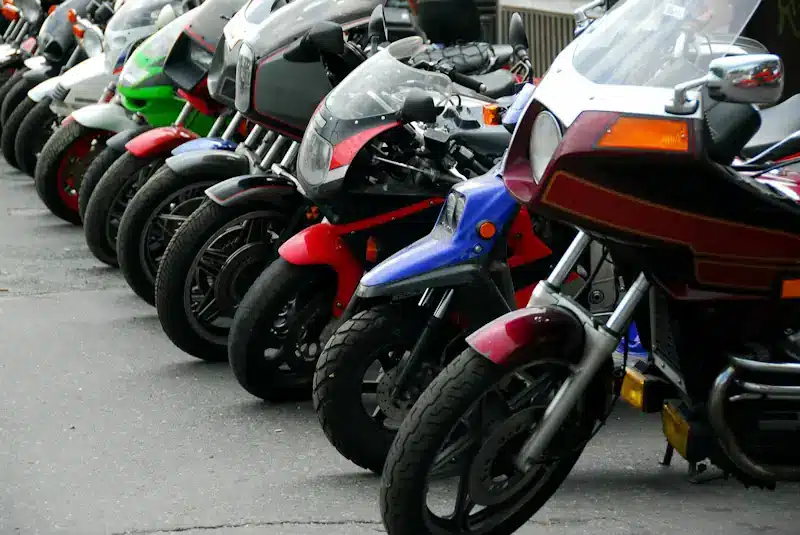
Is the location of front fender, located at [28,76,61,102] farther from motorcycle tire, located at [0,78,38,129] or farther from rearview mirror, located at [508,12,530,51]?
rearview mirror, located at [508,12,530,51]

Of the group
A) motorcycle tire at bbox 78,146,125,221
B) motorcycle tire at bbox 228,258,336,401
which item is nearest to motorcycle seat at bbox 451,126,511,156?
motorcycle tire at bbox 228,258,336,401

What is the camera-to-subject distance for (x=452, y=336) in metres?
5.27

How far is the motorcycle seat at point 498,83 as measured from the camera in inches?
245

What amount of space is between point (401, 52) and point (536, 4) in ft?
21.6

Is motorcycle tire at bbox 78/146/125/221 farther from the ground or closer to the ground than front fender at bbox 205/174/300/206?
closer to the ground

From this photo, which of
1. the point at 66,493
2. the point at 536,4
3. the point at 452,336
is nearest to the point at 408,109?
the point at 452,336

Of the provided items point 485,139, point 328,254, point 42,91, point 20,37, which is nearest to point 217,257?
point 328,254

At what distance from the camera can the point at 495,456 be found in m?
4.37

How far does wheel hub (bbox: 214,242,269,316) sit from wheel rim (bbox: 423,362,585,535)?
249 centimetres

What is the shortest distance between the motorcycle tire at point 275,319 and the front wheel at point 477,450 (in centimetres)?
161

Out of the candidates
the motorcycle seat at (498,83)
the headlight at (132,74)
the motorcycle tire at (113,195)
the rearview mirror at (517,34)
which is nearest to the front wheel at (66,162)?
the headlight at (132,74)

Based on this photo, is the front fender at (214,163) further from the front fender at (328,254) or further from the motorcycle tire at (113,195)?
the front fender at (328,254)

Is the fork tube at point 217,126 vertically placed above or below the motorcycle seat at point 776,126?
below

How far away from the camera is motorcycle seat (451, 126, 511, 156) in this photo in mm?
5633
